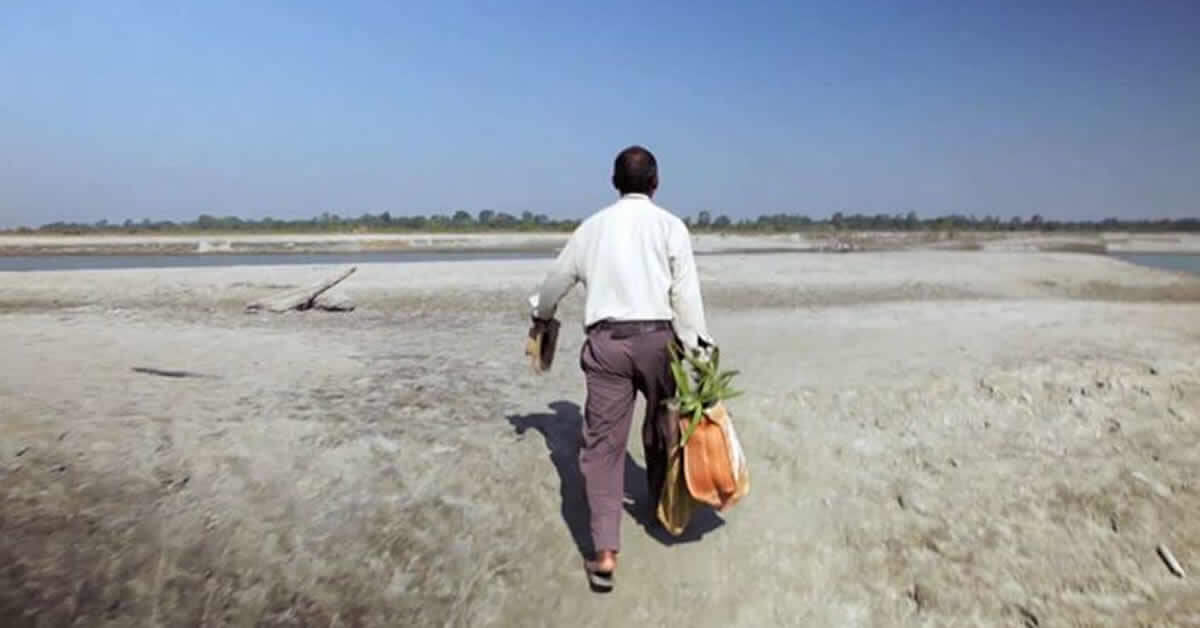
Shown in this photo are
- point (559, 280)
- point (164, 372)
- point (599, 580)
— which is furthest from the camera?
point (164, 372)

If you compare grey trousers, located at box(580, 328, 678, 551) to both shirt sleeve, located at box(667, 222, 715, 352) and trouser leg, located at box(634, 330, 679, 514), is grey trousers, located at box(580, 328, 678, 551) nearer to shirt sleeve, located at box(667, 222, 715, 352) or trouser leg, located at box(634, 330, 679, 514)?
trouser leg, located at box(634, 330, 679, 514)

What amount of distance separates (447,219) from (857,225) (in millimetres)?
62619

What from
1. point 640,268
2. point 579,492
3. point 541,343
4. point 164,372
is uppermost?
point 640,268

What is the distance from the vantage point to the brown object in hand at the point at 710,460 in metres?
3.60

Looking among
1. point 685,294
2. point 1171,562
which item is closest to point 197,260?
point 685,294

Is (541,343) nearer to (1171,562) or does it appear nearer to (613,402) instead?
(613,402)

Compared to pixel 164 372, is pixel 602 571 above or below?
below

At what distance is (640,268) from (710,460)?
43.6 inches

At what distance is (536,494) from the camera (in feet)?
14.5

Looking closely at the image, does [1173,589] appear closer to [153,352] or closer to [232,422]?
[232,422]

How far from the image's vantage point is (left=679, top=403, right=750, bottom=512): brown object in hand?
3.60 metres

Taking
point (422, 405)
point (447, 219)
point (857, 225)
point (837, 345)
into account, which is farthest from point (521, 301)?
point (857, 225)

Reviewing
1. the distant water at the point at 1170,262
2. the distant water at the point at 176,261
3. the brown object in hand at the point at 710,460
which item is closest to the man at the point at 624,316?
the brown object in hand at the point at 710,460

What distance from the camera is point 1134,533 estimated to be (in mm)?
4348
